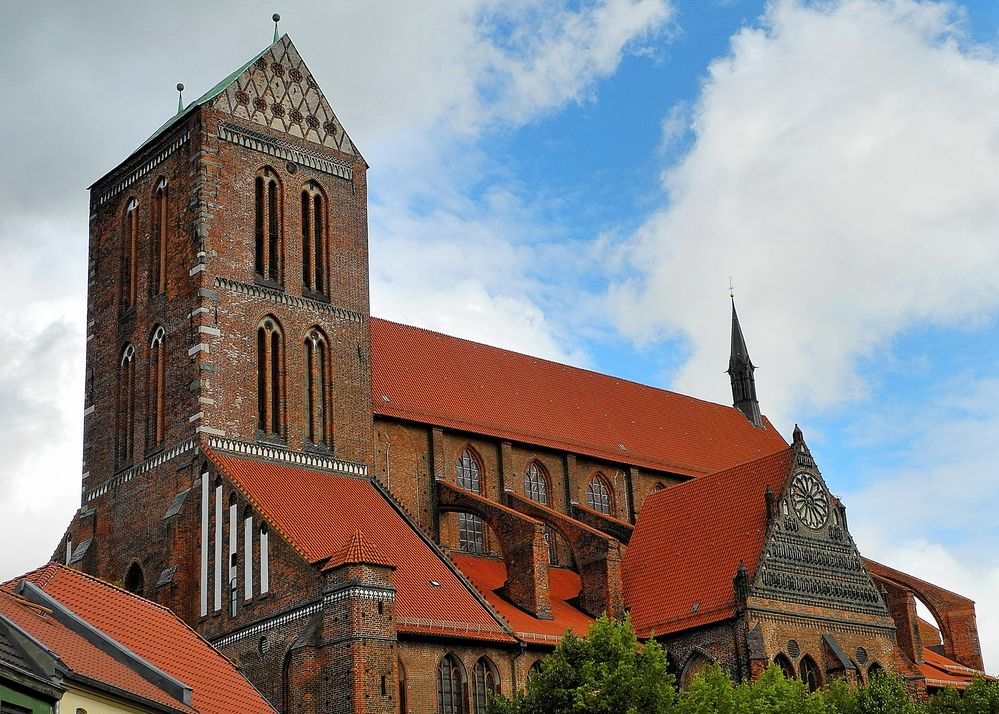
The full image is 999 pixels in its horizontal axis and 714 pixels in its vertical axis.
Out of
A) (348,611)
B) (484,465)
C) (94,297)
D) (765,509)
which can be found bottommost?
(348,611)

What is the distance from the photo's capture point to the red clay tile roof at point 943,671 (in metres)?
42.1

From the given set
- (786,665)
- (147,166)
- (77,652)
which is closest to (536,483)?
(786,665)

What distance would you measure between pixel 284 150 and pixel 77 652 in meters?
20.3

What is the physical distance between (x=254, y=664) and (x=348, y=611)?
11.4 feet

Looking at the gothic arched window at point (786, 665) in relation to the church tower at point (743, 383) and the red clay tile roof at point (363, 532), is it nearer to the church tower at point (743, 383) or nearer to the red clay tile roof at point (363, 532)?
the red clay tile roof at point (363, 532)

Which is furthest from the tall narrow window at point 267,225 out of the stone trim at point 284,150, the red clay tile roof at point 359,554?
the red clay tile roof at point 359,554

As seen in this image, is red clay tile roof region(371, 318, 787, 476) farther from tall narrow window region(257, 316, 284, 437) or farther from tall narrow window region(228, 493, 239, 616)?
tall narrow window region(228, 493, 239, 616)

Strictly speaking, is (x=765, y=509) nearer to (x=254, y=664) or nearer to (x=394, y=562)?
(x=394, y=562)

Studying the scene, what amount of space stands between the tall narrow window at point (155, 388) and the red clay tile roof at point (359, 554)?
8431mm

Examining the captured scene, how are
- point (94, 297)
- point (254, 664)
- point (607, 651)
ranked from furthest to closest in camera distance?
point (94, 297) → point (254, 664) → point (607, 651)

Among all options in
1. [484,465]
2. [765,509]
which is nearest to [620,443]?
[484,465]

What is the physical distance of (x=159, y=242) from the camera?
41.2 m

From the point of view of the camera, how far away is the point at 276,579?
3412 centimetres

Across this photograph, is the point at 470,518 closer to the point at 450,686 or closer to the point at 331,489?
the point at 331,489
